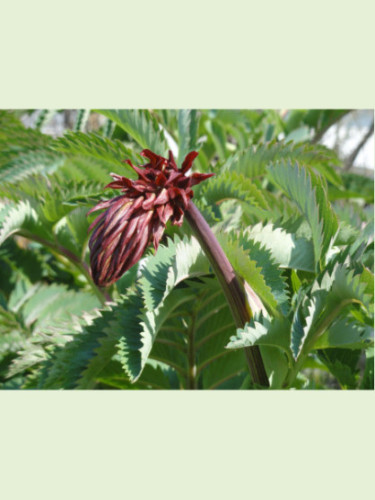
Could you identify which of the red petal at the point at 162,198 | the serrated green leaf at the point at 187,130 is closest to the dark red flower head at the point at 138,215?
the red petal at the point at 162,198

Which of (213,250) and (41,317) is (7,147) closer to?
(41,317)

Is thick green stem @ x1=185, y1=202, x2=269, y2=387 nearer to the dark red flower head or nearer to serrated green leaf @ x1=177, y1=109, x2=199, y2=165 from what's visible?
the dark red flower head

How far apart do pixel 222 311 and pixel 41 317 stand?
527 millimetres

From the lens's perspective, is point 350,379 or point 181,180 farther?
point 350,379

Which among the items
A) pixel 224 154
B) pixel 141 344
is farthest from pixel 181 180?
pixel 224 154

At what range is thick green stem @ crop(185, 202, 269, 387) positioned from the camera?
614 mm

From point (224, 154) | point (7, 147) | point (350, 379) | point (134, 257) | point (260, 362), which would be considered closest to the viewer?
point (134, 257)

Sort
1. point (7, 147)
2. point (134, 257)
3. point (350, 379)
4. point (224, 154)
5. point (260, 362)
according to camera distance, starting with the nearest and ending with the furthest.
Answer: point (134, 257)
point (260, 362)
point (350, 379)
point (7, 147)
point (224, 154)

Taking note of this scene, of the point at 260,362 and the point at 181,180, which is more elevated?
the point at 181,180

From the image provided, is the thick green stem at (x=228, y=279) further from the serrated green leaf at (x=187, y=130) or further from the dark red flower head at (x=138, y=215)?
the serrated green leaf at (x=187, y=130)

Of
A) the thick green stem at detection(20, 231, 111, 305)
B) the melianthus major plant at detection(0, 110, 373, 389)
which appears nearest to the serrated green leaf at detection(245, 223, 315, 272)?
the melianthus major plant at detection(0, 110, 373, 389)

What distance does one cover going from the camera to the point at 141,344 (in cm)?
64

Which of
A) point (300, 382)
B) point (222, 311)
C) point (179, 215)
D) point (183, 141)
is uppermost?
point (183, 141)

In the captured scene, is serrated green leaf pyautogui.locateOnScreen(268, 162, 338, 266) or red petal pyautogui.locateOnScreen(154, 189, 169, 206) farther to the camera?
serrated green leaf pyautogui.locateOnScreen(268, 162, 338, 266)
